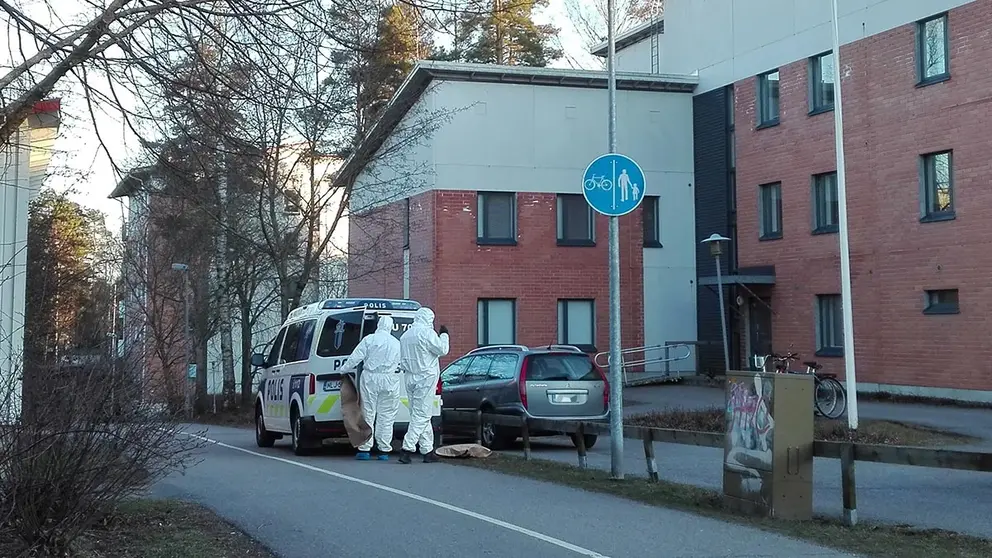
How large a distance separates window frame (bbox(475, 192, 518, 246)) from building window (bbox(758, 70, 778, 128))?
7153mm

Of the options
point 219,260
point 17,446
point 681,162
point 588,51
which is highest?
point 588,51

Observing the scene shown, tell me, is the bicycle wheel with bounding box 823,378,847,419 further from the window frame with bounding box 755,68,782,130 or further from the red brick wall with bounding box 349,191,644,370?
the red brick wall with bounding box 349,191,644,370

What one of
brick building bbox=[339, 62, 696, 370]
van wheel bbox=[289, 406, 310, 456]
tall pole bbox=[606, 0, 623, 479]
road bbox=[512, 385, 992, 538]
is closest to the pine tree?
brick building bbox=[339, 62, 696, 370]

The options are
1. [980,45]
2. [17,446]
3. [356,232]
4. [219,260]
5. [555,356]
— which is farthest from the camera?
[356,232]

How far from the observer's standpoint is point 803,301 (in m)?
30.5

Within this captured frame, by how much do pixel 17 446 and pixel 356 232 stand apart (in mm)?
31381

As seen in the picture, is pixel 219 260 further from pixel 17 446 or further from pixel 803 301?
pixel 17 446

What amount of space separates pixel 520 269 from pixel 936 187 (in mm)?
11470

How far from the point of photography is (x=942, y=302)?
2655cm

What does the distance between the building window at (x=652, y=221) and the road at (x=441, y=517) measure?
20.7 m

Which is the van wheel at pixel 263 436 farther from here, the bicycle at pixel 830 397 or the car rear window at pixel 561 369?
the bicycle at pixel 830 397

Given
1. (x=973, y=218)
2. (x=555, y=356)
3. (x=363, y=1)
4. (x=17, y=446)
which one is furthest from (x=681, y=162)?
(x=17, y=446)

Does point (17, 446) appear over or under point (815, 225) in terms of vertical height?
under

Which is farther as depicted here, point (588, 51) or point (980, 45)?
point (588, 51)
